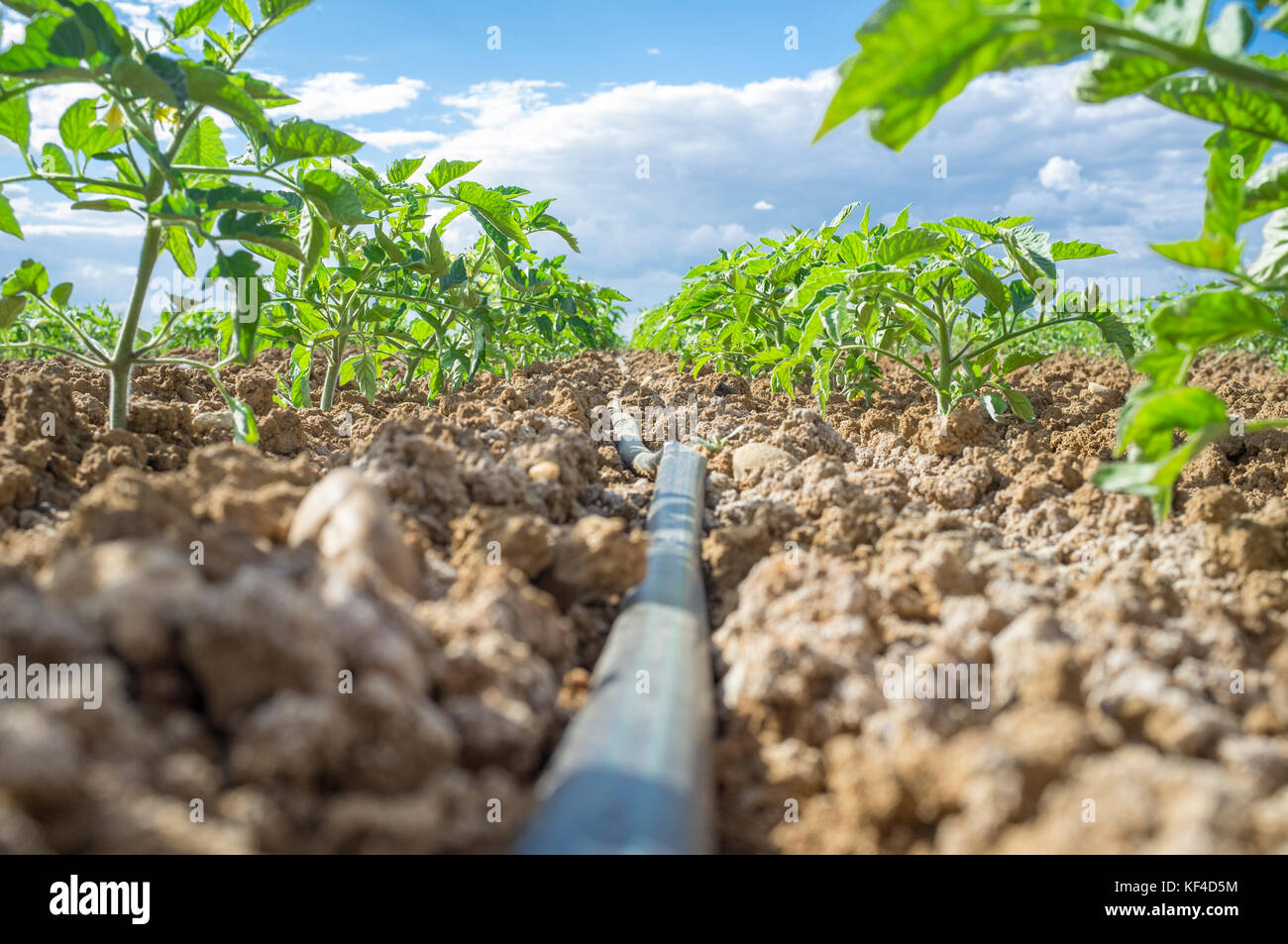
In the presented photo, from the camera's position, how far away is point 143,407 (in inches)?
104

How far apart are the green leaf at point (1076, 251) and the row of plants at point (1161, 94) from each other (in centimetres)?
102

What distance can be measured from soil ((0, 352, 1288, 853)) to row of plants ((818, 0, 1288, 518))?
34 cm

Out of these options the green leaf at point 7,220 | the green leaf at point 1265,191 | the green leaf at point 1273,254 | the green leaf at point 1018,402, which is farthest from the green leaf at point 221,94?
the green leaf at point 1018,402

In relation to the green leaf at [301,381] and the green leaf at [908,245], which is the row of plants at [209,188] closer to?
the green leaf at [301,381]

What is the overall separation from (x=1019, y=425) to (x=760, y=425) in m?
1.14

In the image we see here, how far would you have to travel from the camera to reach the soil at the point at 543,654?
88cm

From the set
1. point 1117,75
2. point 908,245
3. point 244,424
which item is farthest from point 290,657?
point 908,245

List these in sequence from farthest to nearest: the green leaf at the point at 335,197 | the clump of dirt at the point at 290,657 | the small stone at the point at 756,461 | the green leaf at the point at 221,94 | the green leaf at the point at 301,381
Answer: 1. the green leaf at the point at 301,381
2. the small stone at the point at 756,461
3. the green leaf at the point at 335,197
4. the green leaf at the point at 221,94
5. the clump of dirt at the point at 290,657

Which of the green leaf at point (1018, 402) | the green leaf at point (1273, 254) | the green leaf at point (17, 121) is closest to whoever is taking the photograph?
the green leaf at point (1273, 254)

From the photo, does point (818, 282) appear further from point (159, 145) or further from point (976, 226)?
point (159, 145)

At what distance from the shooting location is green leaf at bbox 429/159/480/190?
10.6 feet

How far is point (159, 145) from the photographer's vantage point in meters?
2.15
